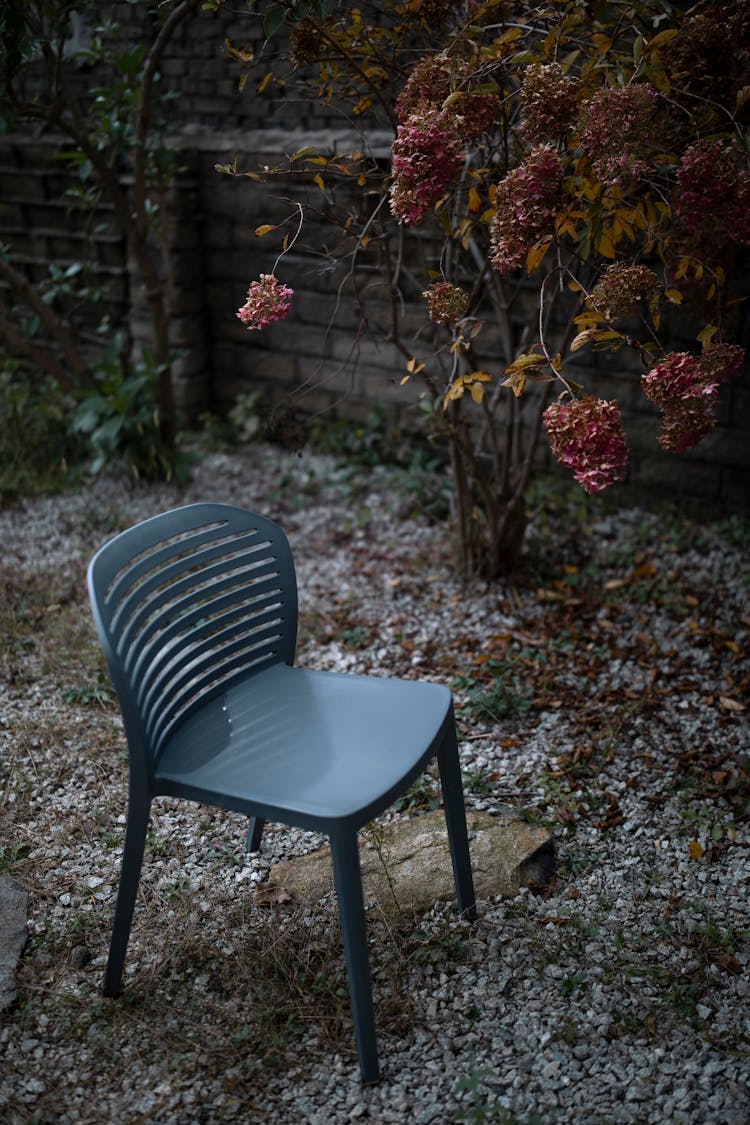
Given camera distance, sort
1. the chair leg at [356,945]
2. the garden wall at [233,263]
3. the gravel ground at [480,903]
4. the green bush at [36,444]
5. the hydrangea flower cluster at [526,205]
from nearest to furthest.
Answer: the chair leg at [356,945]
the gravel ground at [480,903]
the hydrangea flower cluster at [526,205]
the garden wall at [233,263]
the green bush at [36,444]

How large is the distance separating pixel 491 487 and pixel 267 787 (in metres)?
2.03

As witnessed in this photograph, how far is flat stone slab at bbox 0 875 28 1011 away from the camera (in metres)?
2.05

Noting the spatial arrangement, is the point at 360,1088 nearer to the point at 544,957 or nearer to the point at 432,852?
the point at 544,957

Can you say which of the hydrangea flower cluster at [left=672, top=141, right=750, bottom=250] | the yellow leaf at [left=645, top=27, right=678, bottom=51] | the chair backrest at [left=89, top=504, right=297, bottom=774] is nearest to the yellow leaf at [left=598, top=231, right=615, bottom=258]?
the hydrangea flower cluster at [left=672, top=141, right=750, bottom=250]

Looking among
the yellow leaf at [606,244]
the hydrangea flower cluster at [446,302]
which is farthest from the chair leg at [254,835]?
the yellow leaf at [606,244]

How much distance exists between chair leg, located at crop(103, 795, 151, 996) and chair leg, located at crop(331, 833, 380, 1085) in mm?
389

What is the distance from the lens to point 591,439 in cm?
196

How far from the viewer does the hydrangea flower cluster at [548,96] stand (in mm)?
2125

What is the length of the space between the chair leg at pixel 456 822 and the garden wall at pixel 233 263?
2.39 meters

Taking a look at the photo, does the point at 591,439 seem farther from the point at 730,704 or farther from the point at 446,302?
the point at 730,704

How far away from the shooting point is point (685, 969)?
2082 millimetres

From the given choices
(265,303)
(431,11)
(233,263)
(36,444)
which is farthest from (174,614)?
(233,263)

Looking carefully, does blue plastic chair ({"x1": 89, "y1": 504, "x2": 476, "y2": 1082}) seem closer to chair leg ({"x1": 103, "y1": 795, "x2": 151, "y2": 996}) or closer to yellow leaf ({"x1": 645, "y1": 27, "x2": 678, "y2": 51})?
chair leg ({"x1": 103, "y1": 795, "x2": 151, "y2": 996})

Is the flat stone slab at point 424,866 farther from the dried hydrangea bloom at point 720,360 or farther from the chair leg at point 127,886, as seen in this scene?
the dried hydrangea bloom at point 720,360
